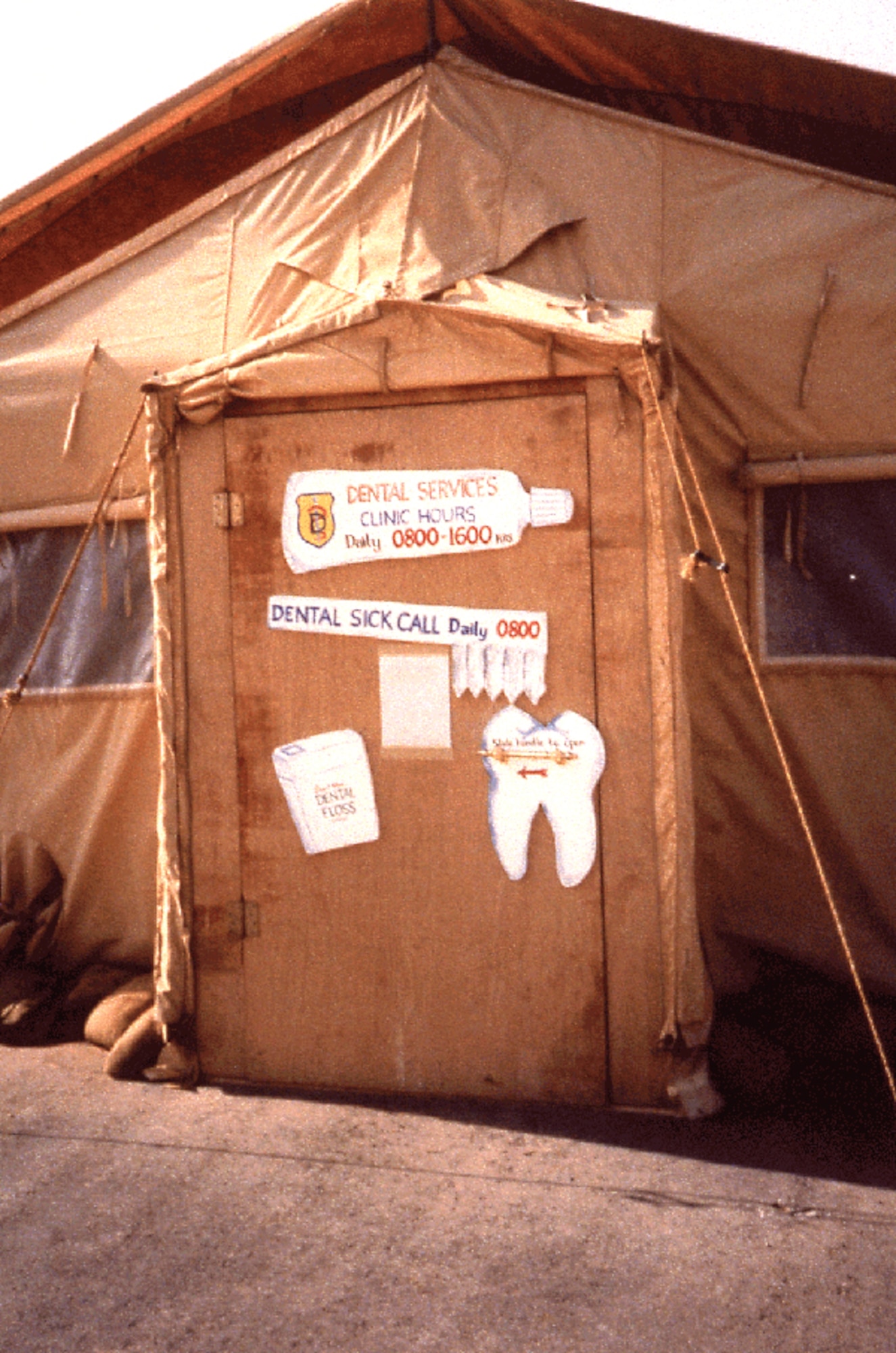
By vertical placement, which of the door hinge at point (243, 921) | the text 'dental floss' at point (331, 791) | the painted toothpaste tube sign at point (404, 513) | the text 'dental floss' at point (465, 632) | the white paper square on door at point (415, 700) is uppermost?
the painted toothpaste tube sign at point (404, 513)

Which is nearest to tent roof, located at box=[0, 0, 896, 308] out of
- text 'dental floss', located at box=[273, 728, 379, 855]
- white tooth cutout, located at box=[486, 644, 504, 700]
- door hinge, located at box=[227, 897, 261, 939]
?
white tooth cutout, located at box=[486, 644, 504, 700]

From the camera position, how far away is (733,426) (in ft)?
16.4

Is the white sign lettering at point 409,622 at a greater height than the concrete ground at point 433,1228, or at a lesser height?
greater

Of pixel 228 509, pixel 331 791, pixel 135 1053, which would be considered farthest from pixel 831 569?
pixel 135 1053

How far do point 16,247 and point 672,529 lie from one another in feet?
10.4

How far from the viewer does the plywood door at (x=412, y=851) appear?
4426mm

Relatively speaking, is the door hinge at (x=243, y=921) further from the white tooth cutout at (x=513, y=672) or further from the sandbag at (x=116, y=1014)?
the white tooth cutout at (x=513, y=672)

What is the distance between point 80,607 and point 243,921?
178cm

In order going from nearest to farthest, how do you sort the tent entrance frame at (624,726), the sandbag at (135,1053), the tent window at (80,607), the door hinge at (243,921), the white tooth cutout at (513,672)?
the tent entrance frame at (624,726) < the white tooth cutout at (513,672) < the door hinge at (243,921) < the sandbag at (135,1053) < the tent window at (80,607)

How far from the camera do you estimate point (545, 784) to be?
14.6 ft

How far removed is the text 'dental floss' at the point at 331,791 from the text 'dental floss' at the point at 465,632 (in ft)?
1.16

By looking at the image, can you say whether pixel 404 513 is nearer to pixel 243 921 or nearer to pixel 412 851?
pixel 412 851

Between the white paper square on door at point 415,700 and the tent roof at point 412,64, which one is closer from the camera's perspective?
the white paper square on door at point 415,700

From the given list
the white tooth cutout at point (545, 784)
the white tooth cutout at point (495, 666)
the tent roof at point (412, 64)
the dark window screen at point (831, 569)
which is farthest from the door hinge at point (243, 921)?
the tent roof at point (412, 64)
